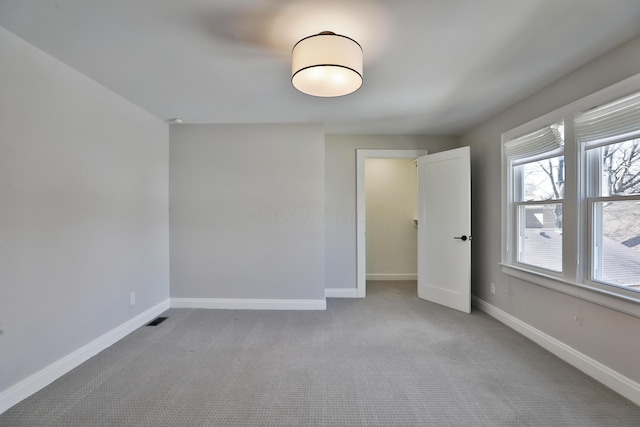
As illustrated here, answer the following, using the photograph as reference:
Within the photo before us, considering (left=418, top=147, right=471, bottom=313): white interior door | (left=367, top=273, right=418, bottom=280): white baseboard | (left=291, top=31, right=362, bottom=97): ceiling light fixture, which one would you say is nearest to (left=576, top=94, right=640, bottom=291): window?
(left=418, top=147, right=471, bottom=313): white interior door

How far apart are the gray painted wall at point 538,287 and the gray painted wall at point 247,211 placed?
2.03 metres

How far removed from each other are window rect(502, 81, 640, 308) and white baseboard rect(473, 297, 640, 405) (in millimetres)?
468

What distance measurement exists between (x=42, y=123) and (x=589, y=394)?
4200 mm

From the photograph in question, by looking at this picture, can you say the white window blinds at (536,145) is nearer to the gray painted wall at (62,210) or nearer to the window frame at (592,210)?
the window frame at (592,210)

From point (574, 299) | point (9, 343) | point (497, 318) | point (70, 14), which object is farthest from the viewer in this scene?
point (497, 318)

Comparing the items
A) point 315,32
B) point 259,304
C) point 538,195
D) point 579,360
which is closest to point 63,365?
point 259,304

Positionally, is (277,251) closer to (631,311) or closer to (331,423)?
(331,423)

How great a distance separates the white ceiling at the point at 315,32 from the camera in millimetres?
1479

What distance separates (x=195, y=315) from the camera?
3182 millimetres

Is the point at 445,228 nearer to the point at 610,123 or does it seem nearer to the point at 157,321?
the point at 610,123

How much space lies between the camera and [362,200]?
390cm

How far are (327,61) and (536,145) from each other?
2241 millimetres

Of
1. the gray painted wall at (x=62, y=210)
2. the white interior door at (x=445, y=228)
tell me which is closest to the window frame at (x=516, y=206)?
the white interior door at (x=445, y=228)

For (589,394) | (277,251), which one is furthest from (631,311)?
(277,251)
